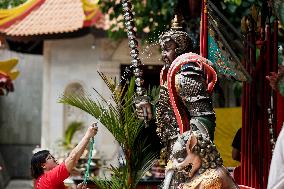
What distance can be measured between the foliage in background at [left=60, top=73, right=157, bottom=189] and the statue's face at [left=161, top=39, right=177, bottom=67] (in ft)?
2.60

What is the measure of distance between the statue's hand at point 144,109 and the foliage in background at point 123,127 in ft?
1.54

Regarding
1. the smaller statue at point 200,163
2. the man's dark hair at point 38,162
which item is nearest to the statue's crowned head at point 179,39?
the smaller statue at point 200,163

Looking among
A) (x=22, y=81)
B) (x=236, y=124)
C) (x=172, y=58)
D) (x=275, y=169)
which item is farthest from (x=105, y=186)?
(x=22, y=81)

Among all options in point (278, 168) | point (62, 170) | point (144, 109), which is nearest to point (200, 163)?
point (278, 168)

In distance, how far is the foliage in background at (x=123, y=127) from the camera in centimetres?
713

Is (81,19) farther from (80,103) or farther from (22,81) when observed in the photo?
(80,103)

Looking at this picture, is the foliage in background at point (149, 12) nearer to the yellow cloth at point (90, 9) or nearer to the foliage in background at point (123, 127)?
the yellow cloth at point (90, 9)

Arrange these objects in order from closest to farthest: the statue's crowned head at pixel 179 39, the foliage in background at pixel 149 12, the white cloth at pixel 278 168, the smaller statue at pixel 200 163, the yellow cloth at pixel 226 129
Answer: the white cloth at pixel 278 168 < the smaller statue at pixel 200 163 < the statue's crowned head at pixel 179 39 < the yellow cloth at pixel 226 129 < the foliage in background at pixel 149 12

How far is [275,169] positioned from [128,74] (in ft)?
10.9

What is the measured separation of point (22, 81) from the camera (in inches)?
858

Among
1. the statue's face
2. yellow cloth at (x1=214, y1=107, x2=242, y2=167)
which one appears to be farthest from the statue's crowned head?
yellow cloth at (x1=214, y1=107, x2=242, y2=167)

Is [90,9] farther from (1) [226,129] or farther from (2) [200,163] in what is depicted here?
(2) [200,163]

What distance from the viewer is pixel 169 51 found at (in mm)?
6438

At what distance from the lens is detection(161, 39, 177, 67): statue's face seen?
642 centimetres
